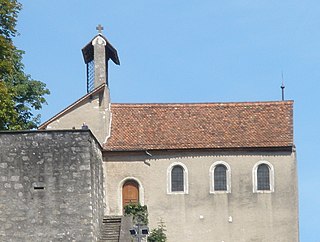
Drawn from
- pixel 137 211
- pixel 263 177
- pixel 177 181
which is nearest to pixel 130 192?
pixel 137 211

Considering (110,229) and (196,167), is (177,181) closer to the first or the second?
(196,167)

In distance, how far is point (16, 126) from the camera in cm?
6000

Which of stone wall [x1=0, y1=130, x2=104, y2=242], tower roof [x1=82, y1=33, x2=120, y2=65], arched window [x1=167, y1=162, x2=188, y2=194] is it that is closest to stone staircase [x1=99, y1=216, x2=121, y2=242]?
stone wall [x1=0, y1=130, x2=104, y2=242]

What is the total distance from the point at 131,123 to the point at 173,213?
5239 mm

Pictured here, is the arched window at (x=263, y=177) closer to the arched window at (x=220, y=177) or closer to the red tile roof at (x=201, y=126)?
the red tile roof at (x=201, y=126)

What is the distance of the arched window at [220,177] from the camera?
2400 inches

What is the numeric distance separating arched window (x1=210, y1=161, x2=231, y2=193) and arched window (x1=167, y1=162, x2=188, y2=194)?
1.30 m

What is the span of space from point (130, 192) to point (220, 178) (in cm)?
447

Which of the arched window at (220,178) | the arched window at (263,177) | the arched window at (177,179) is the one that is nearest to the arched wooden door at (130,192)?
the arched window at (177,179)

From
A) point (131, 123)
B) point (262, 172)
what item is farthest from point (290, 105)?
point (131, 123)

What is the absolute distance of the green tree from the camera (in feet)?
189

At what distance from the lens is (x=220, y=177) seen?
2406 inches

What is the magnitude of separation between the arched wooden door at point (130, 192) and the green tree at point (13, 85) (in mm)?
5961

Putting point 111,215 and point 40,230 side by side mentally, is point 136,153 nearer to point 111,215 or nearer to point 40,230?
point 111,215
